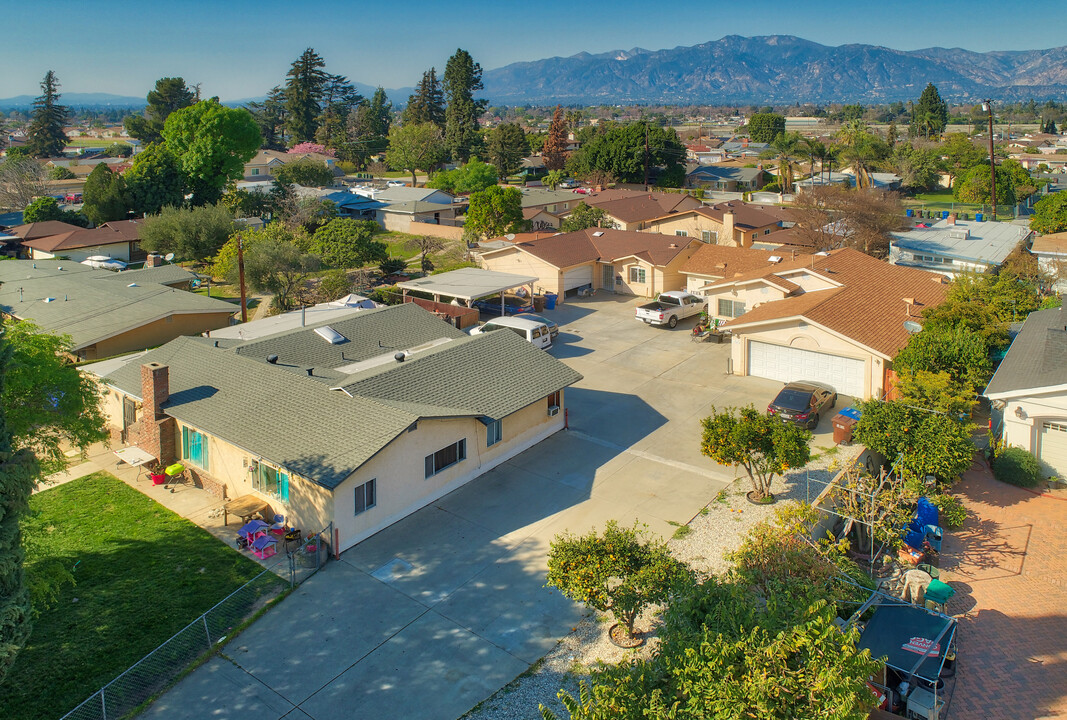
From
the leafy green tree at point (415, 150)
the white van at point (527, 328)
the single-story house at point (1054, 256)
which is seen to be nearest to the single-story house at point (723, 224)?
the single-story house at point (1054, 256)

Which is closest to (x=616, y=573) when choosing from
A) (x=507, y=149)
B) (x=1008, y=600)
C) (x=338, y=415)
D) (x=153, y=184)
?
(x=1008, y=600)

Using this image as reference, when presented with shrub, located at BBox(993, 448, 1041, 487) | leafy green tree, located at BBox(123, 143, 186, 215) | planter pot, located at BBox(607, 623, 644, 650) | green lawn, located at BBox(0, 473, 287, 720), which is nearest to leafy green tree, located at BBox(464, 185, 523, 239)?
leafy green tree, located at BBox(123, 143, 186, 215)

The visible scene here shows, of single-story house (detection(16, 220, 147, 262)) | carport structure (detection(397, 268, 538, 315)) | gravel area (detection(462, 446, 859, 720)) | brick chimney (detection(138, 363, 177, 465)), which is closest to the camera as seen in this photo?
gravel area (detection(462, 446, 859, 720))

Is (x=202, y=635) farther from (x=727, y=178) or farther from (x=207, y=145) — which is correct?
(x=727, y=178)

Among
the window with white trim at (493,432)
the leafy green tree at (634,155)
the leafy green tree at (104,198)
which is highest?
the leafy green tree at (634,155)

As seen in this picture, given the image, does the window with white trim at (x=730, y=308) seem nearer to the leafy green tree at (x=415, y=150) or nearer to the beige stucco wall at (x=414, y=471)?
the beige stucco wall at (x=414, y=471)

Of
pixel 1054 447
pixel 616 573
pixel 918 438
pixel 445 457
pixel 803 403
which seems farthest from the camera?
pixel 803 403

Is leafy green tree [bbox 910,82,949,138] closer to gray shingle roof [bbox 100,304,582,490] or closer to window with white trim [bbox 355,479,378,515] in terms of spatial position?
gray shingle roof [bbox 100,304,582,490]
